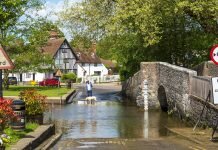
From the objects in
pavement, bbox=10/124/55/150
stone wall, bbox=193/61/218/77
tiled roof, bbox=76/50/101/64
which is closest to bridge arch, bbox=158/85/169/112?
stone wall, bbox=193/61/218/77

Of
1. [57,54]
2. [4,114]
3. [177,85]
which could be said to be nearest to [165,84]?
[177,85]

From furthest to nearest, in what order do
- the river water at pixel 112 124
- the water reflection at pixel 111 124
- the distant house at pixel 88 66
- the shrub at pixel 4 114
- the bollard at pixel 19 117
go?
1. the distant house at pixel 88 66
2. the water reflection at pixel 111 124
3. the river water at pixel 112 124
4. the bollard at pixel 19 117
5. the shrub at pixel 4 114

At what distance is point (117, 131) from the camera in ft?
67.6

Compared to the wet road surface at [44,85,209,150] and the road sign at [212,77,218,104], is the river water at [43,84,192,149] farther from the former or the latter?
the road sign at [212,77,218,104]

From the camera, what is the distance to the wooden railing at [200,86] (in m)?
19.8

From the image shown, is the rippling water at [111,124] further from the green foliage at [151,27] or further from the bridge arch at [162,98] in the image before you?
the green foliage at [151,27]

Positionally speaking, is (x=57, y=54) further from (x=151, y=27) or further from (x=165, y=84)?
(x=165, y=84)

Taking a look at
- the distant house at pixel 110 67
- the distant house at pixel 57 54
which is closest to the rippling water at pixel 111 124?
the distant house at pixel 57 54

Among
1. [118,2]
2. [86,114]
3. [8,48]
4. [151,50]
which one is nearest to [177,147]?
[86,114]

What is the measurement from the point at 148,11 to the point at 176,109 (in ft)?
25.2

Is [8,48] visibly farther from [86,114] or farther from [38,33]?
[86,114]

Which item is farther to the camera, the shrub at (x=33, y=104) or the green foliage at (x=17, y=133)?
the shrub at (x=33, y=104)

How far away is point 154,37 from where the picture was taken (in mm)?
33219

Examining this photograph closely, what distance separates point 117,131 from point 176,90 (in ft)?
22.5
